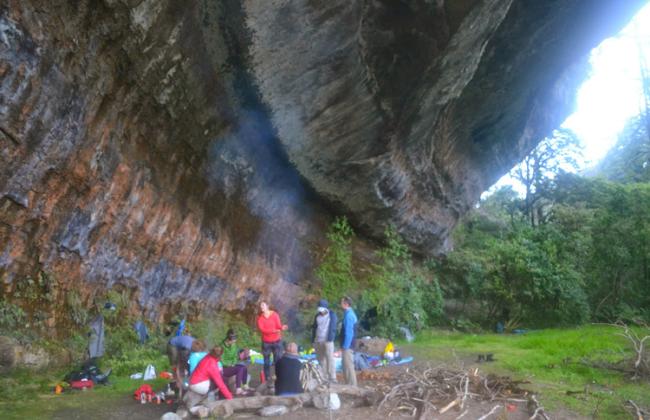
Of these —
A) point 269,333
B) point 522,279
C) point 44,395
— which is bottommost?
point 44,395

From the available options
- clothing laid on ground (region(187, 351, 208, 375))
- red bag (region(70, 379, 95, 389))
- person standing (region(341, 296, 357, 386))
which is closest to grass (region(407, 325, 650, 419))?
person standing (region(341, 296, 357, 386))

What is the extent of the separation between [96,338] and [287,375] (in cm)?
423

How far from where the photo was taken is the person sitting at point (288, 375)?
6.59 m

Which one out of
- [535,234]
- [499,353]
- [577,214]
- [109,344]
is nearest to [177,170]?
[109,344]

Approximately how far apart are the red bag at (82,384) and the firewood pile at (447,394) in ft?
14.3

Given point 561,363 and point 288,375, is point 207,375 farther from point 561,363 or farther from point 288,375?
point 561,363

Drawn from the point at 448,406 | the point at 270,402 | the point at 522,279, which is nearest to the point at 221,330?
the point at 270,402

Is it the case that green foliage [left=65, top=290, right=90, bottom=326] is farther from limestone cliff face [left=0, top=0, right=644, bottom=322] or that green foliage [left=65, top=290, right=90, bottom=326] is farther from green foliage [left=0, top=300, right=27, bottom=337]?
green foliage [left=0, top=300, right=27, bottom=337]

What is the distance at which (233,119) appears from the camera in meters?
11.1

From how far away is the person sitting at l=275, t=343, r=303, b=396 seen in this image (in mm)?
6590

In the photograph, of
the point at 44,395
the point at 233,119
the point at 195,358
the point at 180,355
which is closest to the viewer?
the point at 195,358

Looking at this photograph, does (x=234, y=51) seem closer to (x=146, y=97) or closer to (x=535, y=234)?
(x=146, y=97)

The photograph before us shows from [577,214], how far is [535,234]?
237 cm

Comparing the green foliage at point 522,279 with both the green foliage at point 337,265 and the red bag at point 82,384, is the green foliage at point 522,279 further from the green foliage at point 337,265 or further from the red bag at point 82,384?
the red bag at point 82,384
